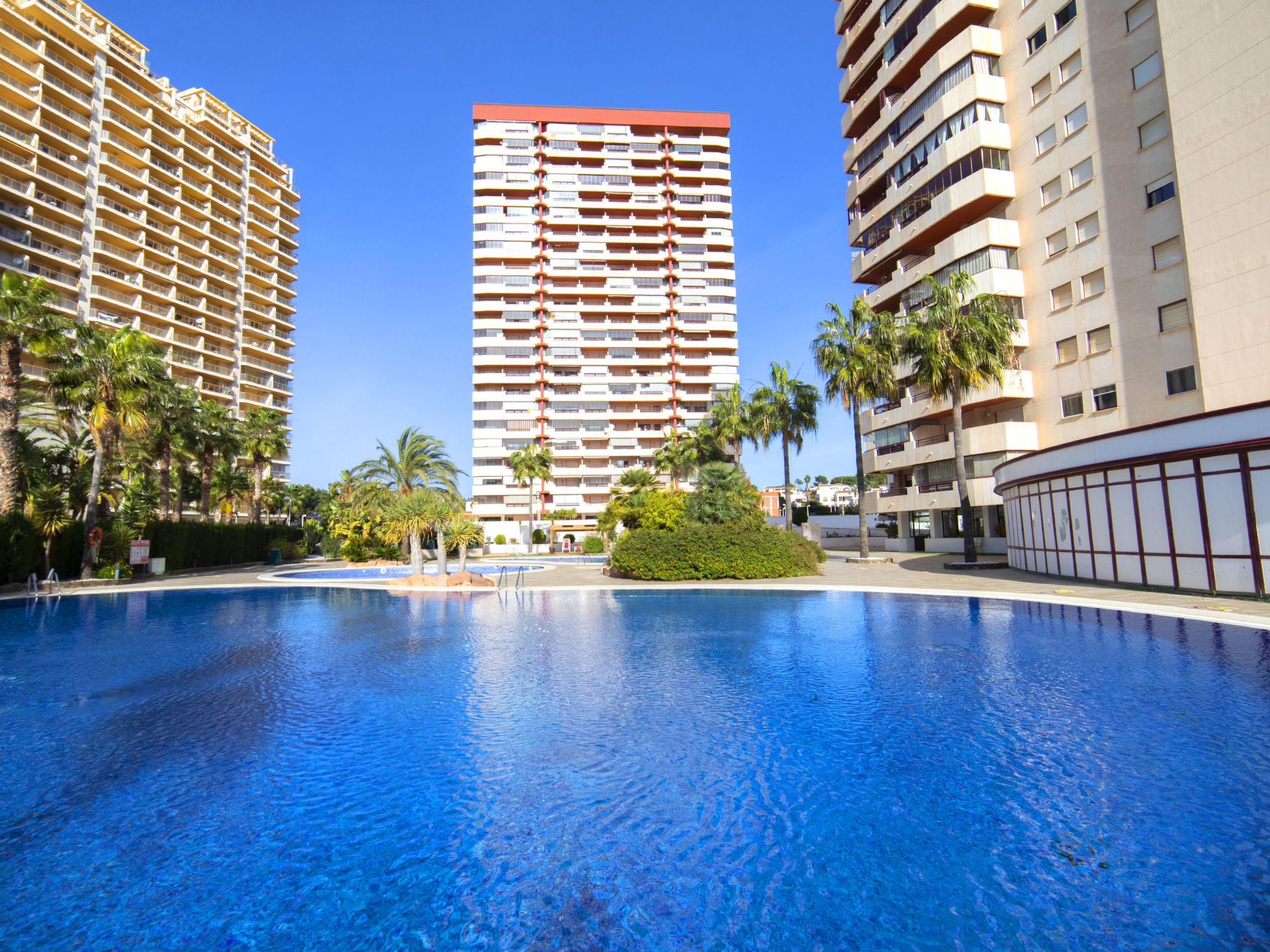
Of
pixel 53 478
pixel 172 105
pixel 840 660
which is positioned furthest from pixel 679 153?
pixel 840 660

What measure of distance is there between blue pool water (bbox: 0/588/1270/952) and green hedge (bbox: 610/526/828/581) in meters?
14.6

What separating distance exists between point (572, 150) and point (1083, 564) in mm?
85205

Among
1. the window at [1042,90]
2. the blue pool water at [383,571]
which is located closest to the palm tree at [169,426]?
the blue pool water at [383,571]

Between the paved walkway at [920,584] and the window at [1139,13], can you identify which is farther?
the window at [1139,13]

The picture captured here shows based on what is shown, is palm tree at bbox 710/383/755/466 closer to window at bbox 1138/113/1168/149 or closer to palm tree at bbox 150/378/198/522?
window at bbox 1138/113/1168/149

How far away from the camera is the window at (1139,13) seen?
29781 millimetres

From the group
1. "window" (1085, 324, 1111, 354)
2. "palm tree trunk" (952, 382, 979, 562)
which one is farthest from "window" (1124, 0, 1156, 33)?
"palm tree trunk" (952, 382, 979, 562)

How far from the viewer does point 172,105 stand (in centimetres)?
7925

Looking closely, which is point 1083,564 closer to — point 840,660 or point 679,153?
point 840,660

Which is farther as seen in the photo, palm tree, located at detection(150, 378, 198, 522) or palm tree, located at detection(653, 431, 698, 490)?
palm tree, located at detection(653, 431, 698, 490)

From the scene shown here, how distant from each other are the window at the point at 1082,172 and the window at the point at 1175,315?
8667 millimetres

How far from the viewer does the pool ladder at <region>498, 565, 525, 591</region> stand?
27325mm

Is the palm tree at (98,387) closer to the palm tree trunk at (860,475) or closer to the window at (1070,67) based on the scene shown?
the palm tree trunk at (860,475)

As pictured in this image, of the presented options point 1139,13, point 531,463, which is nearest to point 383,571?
point 531,463
